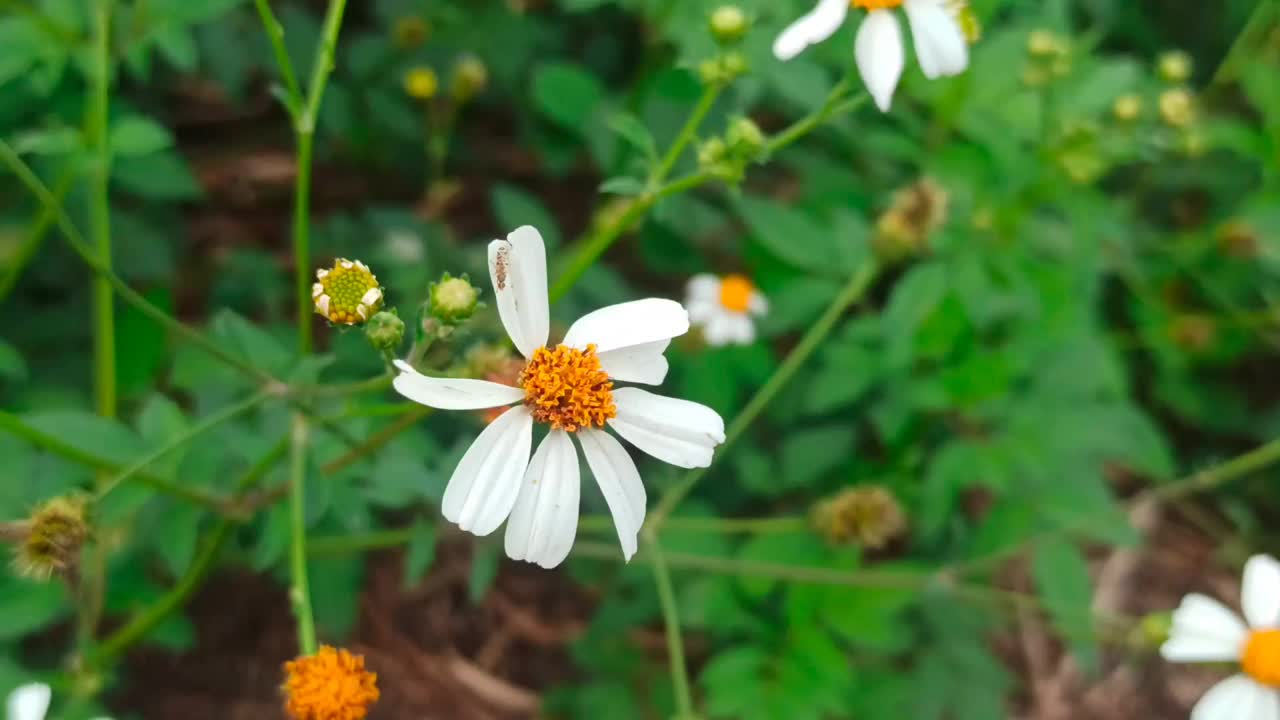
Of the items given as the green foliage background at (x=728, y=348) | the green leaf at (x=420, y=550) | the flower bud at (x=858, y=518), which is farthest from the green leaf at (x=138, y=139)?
the flower bud at (x=858, y=518)

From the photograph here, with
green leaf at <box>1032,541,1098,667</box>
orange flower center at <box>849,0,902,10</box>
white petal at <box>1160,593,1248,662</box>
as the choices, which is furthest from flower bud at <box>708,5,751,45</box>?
green leaf at <box>1032,541,1098,667</box>

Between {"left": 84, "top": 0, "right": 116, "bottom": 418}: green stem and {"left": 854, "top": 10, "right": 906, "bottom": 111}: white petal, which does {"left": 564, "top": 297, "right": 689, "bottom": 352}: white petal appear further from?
{"left": 84, "top": 0, "right": 116, "bottom": 418}: green stem

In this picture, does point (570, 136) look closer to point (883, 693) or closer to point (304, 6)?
point (304, 6)

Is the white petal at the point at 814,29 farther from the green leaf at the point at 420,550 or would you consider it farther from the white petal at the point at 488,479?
the green leaf at the point at 420,550

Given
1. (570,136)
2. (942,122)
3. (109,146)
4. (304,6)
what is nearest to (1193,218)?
(942,122)

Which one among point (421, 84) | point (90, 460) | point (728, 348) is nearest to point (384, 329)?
point (90, 460)

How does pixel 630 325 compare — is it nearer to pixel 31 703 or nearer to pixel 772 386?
pixel 772 386

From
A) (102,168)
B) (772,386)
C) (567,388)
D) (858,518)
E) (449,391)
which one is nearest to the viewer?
(449,391)
